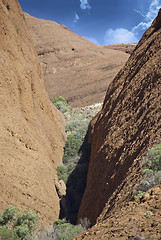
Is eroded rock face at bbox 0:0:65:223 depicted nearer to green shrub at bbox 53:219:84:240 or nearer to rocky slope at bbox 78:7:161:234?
green shrub at bbox 53:219:84:240

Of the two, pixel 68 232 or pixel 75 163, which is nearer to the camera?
pixel 68 232

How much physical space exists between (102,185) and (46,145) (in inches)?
199

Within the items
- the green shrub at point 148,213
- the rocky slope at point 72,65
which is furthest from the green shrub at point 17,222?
the rocky slope at point 72,65

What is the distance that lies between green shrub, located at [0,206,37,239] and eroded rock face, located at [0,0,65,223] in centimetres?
38

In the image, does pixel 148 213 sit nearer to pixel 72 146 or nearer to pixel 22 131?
pixel 22 131

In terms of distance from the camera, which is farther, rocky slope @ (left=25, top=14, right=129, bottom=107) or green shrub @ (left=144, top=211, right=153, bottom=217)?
rocky slope @ (left=25, top=14, right=129, bottom=107)

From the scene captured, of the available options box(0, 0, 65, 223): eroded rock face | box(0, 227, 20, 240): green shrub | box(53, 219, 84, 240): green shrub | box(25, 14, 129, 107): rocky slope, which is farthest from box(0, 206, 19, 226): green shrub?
box(25, 14, 129, 107): rocky slope

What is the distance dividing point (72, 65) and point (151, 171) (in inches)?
1433

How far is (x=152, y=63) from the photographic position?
9461 millimetres

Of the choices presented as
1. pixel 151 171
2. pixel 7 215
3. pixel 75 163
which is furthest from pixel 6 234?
pixel 75 163

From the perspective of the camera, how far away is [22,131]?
31.6 ft

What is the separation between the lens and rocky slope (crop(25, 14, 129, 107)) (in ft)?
102

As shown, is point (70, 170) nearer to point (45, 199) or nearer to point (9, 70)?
point (45, 199)

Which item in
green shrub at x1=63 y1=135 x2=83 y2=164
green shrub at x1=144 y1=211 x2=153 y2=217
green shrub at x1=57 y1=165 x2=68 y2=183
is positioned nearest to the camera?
green shrub at x1=144 y1=211 x2=153 y2=217
